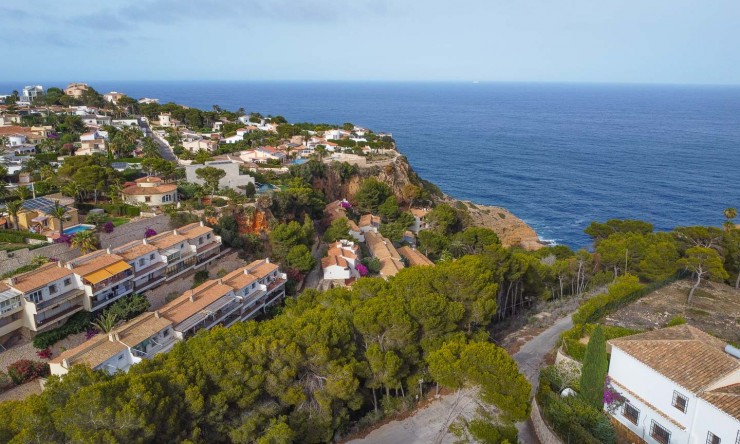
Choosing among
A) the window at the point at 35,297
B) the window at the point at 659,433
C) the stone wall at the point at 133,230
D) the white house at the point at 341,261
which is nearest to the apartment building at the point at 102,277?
the window at the point at 35,297

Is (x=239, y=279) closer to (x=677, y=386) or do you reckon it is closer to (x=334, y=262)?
(x=334, y=262)

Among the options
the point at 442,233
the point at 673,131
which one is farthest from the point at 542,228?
the point at 673,131

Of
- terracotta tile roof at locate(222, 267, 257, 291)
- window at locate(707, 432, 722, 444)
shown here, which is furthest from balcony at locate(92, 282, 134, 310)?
window at locate(707, 432, 722, 444)

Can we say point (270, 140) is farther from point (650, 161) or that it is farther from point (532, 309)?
point (650, 161)

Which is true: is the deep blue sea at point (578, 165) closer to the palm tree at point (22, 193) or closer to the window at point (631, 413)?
the window at point (631, 413)

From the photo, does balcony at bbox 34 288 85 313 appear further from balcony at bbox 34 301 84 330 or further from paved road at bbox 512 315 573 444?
paved road at bbox 512 315 573 444
